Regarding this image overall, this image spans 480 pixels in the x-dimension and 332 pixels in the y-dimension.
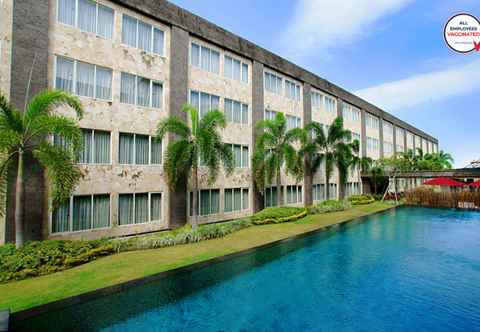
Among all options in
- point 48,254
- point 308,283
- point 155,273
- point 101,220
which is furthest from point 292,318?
point 101,220

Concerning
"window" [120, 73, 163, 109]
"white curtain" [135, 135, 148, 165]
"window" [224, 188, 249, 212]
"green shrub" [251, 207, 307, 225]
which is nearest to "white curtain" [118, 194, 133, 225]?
"white curtain" [135, 135, 148, 165]

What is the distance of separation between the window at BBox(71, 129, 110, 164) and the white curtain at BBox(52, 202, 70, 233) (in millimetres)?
2255

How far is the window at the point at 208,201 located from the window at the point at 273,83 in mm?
11155

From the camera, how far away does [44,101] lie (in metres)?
9.73

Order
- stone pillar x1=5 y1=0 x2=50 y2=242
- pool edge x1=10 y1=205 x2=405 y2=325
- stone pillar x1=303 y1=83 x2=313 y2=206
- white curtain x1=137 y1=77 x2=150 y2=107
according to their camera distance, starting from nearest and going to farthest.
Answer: pool edge x1=10 y1=205 x2=405 y2=325, stone pillar x1=5 y1=0 x2=50 y2=242, white curtain x1=137 y1=77 x2=150 y2=107, stone pillar x1=303 y1=83 x2=313 y2=206

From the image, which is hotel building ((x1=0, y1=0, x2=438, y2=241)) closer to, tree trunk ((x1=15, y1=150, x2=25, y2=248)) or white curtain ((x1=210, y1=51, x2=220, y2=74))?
white curtain ((x1=210, y1=51, x2=220, y2=74))

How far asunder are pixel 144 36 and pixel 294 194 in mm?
18607

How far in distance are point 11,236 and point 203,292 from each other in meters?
8.54

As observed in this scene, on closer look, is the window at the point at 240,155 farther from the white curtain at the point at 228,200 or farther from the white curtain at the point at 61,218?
A: the white curtain at the point at 61,218

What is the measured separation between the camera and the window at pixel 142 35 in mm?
14633

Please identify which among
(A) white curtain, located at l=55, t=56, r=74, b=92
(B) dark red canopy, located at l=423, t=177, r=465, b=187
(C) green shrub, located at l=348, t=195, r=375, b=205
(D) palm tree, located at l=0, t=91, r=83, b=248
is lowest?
(C) green shrub, located at l=348, t=195, r=375, b=205

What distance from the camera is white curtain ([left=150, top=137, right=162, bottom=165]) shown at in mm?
15374

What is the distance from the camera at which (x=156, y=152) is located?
15.6m

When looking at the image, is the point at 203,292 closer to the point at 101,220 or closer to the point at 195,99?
the point at 101,220
